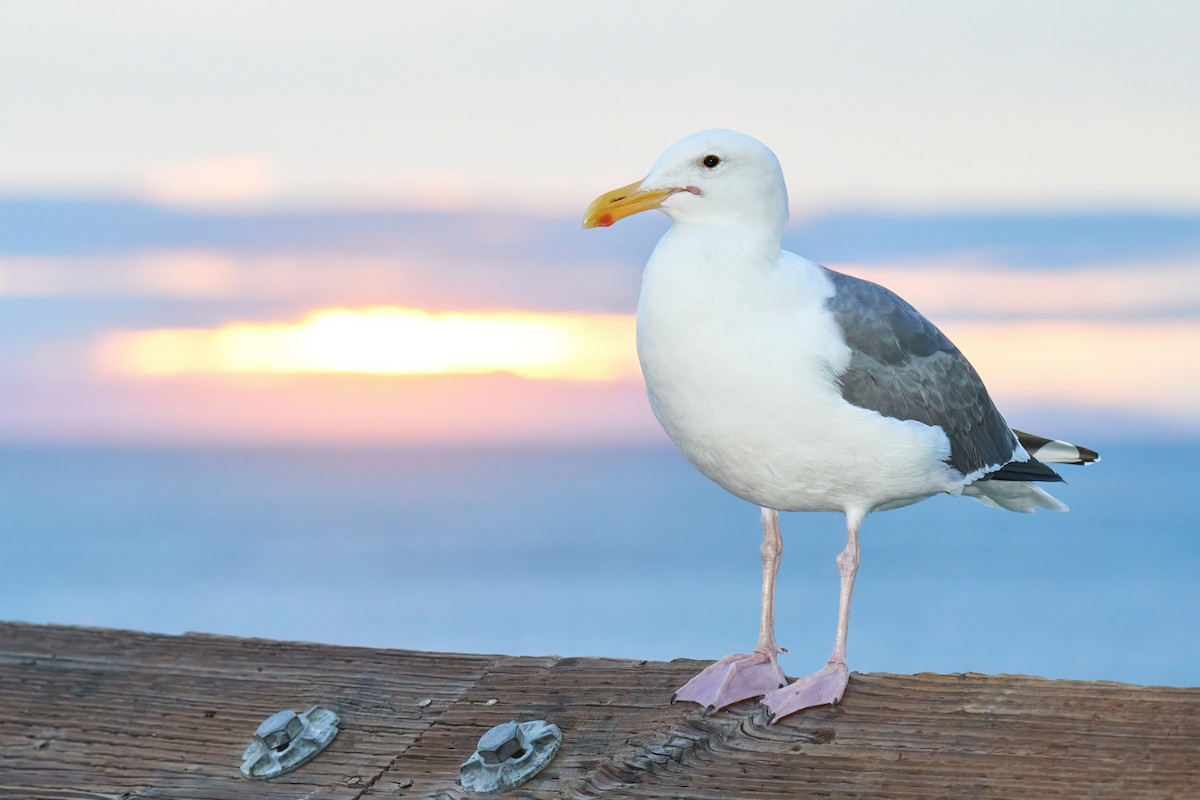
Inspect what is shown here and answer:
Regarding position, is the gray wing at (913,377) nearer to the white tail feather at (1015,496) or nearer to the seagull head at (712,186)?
the white tail feather at (1015,496)

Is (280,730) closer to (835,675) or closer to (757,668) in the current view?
(757,668)

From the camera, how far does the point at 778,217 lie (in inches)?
222

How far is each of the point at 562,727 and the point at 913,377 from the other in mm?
1893

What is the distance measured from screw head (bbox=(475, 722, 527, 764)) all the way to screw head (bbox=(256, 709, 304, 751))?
0.81m

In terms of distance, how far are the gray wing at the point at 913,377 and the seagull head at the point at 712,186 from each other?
1.46 ft

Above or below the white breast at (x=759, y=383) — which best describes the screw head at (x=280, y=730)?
below

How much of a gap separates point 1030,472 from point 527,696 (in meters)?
2.32

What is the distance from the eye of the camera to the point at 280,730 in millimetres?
5730

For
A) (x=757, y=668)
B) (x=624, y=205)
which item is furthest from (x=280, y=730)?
(x=624, y=205)

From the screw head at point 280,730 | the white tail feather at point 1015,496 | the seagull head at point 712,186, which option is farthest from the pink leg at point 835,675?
the screw head at point 280,730

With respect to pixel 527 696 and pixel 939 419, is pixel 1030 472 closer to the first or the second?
pixel 939 419

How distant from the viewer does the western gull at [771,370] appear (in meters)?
5.37

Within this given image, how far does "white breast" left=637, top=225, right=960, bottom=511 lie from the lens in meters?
5.35

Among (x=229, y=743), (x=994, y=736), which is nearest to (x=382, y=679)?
(x=229, y=743)
